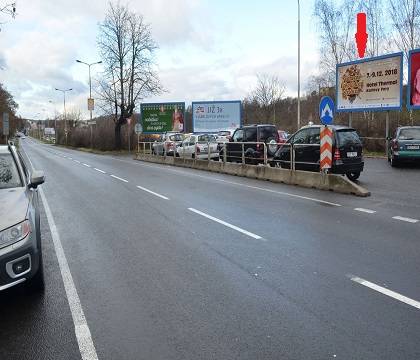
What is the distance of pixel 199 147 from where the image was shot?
2825 centimetres

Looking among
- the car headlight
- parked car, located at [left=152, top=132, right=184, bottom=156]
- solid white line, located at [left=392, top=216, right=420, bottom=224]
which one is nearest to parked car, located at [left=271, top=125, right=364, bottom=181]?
solid white line, located at [left=392, top=216, right=420, bottom=224]

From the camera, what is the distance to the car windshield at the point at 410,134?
19.6 m

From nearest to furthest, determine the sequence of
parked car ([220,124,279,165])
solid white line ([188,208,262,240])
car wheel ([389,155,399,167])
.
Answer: solid white line ([188,208,262,240]) → car wheel ([389,155,399,167]) → parked car ([220,124,279,165])

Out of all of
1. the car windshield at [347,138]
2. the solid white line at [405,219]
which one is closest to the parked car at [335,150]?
the car windshield at [347,138]

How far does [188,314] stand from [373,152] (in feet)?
90.5

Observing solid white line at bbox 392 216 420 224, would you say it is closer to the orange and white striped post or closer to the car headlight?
the orange and white striped post

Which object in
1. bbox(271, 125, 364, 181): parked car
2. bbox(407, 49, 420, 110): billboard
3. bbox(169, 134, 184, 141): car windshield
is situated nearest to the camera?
bbox(271, 125, 364, 181): parked car

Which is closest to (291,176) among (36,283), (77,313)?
(36,283)

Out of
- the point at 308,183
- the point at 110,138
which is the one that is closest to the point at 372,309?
the point at 308,183

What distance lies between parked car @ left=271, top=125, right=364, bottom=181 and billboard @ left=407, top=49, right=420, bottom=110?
1122 centimetres

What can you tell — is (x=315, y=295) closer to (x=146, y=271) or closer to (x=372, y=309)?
(x=372, y=309)

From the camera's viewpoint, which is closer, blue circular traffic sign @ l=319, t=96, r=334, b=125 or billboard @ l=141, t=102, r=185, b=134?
blue circular traffic sign @ l=319, t=96, r=334, b=125

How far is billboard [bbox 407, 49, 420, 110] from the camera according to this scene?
80.5 feet

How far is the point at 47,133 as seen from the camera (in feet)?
509
